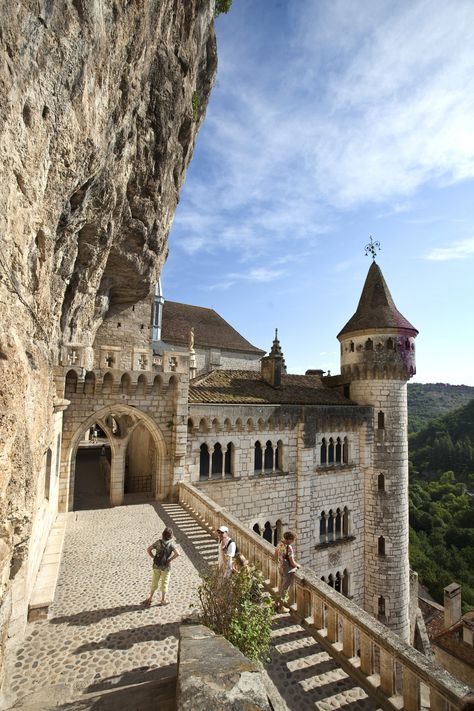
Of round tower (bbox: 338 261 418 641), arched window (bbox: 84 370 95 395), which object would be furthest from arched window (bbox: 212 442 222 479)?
round tower (bbox: 338 261 418 641)

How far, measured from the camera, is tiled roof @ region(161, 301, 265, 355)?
101 feet

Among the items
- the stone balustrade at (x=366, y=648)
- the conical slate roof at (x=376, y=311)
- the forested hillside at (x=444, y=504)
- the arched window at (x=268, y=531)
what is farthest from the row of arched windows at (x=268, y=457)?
the forested hillside at (x=444, y=504)

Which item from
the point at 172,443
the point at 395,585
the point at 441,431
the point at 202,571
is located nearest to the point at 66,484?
the point at 172,443

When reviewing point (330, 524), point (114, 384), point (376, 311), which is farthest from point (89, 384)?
point (376, 311)

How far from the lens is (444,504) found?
6775 cm

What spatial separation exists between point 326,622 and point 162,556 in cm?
359

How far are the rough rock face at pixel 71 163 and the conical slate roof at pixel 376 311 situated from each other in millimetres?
13028

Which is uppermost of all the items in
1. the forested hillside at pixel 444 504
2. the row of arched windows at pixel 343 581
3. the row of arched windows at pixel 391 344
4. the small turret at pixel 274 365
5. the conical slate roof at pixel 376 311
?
the conical slate roof at pixel 376 311

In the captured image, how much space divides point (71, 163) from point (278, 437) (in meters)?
14.1

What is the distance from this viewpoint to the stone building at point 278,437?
1413 centimetres

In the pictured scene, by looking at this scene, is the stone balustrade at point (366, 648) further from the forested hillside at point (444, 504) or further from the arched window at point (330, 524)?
the forested hillside at point (444, 504)

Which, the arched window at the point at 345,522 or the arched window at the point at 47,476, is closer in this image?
the arched window at the point at 47,476

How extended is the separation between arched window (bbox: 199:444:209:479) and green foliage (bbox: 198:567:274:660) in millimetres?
9927

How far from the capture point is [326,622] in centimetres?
728
